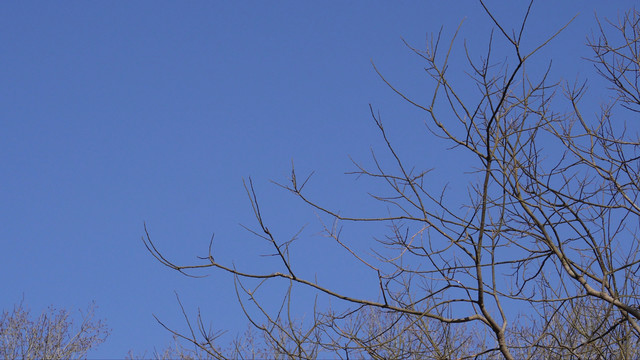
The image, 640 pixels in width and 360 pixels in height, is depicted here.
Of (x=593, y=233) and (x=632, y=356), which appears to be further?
(x=632, y=356)

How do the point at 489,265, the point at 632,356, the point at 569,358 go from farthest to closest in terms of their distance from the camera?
the point at 632,356, the point at 569,358, the point at 489,265

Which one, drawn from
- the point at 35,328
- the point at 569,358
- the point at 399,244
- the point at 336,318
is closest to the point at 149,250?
the point at 336,318

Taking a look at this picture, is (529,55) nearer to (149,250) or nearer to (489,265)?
(489,265)

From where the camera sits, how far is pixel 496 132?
10.2ft

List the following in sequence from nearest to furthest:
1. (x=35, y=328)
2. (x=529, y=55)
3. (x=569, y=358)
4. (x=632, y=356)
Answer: (x=529, y=55) → (x=569, y=358) → (x=632, y=356) → (x=35, y=328)

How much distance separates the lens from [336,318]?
3.17 meters

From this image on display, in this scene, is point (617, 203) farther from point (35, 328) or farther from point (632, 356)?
point (35, 328)

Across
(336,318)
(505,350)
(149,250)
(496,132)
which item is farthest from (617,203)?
(149,250)

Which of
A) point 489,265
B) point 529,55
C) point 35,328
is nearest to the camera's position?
point 529,55

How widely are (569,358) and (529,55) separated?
1.60m

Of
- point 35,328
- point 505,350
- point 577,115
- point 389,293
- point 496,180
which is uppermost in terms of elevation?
point 35,328

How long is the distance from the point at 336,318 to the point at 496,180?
96 centimetres

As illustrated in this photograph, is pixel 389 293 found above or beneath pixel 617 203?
beneath

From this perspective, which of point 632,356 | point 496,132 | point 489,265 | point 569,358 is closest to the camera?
point 489,265
